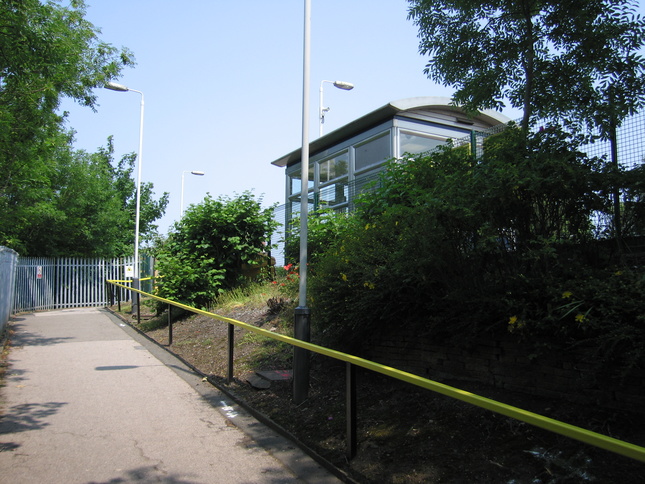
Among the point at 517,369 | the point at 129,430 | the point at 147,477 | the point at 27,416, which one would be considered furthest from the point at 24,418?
the point at 517,369

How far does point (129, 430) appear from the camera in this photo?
5074mm

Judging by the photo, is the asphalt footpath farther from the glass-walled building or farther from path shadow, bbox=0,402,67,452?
the glass-walled building

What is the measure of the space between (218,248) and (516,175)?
407 inches

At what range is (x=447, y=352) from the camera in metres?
5.06

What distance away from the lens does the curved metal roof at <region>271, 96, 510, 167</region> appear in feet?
39.2

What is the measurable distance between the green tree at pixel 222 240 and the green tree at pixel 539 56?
7.88 meters

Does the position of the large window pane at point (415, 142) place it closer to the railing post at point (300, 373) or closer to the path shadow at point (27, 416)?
the railing post at point (300, 373)

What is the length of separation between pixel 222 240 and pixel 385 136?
16.4 feet

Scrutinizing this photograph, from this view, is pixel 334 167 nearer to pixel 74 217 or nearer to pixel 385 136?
pixel 385 136

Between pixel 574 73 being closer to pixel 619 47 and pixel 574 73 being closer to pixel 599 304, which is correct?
pixel 619 47

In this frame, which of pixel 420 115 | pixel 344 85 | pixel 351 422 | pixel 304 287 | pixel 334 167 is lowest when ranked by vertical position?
pixel 351 422

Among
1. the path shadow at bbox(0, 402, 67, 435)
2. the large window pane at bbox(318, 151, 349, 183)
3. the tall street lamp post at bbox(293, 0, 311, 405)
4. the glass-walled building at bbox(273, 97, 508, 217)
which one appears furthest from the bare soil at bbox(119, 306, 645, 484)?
the large window pane at bbox(318, 151, 349, 183)

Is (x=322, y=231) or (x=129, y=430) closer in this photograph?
(x=129, y=430)

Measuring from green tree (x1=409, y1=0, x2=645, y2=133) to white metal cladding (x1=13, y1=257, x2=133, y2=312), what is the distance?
18.7 metres
